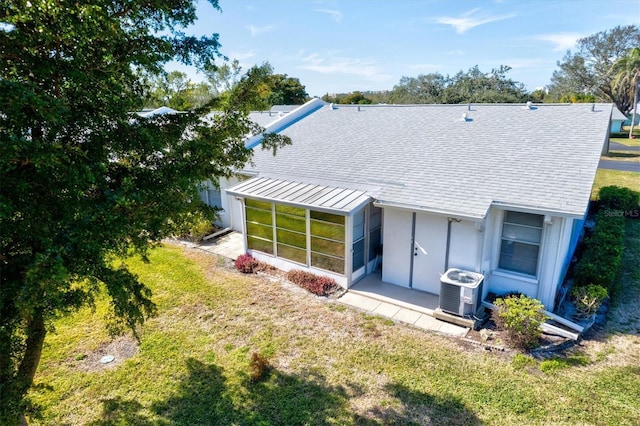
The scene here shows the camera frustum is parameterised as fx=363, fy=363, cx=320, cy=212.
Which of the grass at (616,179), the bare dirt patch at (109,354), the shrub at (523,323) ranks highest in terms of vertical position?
the grass at (616,179)

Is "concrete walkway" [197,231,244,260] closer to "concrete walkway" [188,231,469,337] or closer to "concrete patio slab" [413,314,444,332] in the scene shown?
"concrete walkway" [188,231,469,337]

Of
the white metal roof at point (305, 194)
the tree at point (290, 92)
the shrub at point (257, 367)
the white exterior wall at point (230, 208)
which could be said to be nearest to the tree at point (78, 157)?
the shrub at point (257, 367)

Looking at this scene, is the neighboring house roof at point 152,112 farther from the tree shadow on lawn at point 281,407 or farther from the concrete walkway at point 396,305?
the concrete walkway at point 396,305

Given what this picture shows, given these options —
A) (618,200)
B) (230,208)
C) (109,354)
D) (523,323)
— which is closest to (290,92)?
(230,208)

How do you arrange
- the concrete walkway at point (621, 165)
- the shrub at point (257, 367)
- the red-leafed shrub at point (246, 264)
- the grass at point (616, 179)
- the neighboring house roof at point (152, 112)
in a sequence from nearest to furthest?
1. the neighboring house roof at point (152, 112)
2. the shrub at point (257, 367)
3. the red-leafed shrub at point (246, 264)
4. the grass at point (616, 179)
5. the concrete walkway at point (621, 165)

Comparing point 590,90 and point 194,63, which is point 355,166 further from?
point 590,90

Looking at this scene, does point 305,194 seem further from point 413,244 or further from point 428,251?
point 428,251
